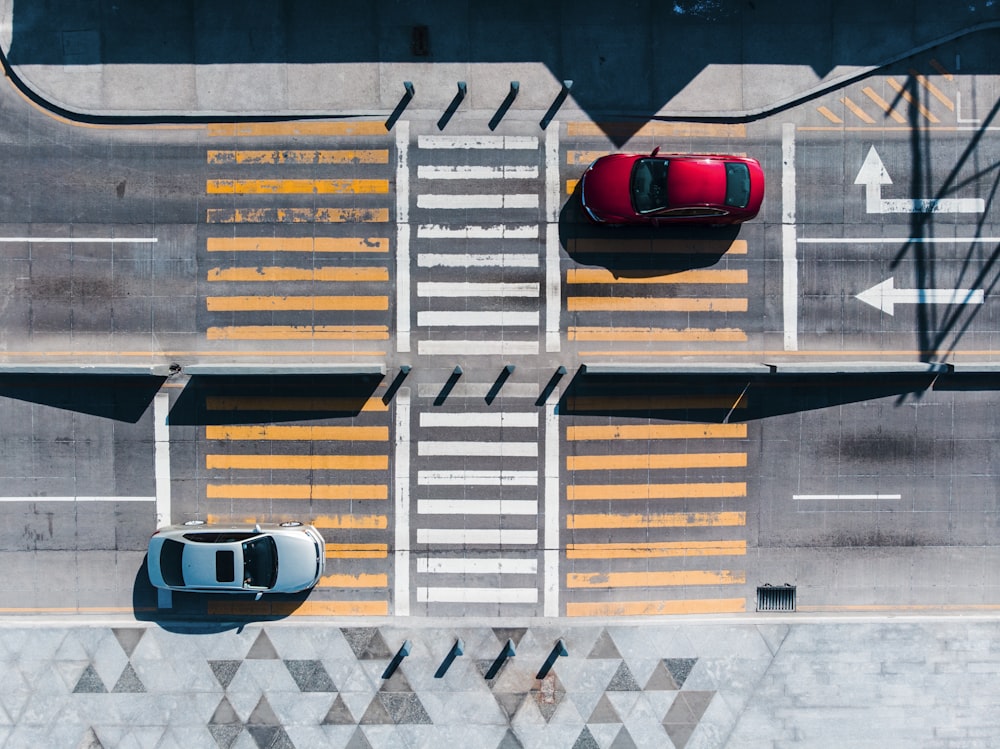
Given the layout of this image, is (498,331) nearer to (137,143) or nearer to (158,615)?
(137,143)

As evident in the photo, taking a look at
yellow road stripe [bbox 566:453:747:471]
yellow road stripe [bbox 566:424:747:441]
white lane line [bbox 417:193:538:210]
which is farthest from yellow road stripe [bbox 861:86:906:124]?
yellow road stripe [bbox 566:453:747:471]

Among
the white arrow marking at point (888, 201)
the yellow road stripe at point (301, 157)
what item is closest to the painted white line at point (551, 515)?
the yellow road stripe at point (301, 157)

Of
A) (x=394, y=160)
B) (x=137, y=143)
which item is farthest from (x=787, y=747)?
(x=137, y=143)

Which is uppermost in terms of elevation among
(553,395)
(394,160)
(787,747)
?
(394,160)

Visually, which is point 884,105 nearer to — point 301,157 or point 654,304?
point 654,304

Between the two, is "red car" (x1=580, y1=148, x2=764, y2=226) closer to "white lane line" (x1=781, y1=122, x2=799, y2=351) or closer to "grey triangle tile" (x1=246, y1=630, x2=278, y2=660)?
"white lane line" (x1=781, y1=122, x2=799, y2=351)

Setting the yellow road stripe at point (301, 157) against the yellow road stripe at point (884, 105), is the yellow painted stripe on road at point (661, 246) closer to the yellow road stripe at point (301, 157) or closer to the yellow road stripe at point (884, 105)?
the yellow road stripe at point (884, 105)
